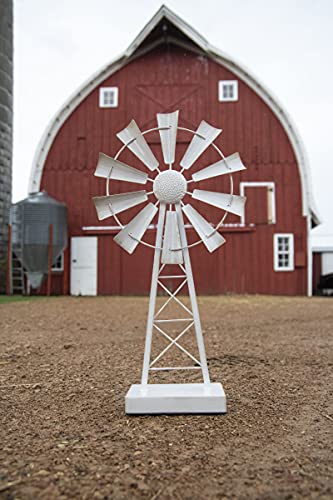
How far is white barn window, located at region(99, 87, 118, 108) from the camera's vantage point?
17750 millimetres

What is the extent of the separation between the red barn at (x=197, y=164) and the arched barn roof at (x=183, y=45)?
0.04 metres

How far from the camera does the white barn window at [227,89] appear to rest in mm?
17594

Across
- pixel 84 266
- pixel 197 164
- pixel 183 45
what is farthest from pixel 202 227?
pixel 183 45

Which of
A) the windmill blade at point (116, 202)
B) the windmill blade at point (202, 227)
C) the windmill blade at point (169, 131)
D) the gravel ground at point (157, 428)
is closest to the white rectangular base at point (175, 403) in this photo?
the gravel ground at point (157, 428)

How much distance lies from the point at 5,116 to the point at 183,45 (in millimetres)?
7339

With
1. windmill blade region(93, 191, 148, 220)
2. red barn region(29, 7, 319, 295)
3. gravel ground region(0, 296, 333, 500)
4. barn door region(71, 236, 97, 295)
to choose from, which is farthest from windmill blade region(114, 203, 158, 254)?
barn door region(71, 236, 97, 295)

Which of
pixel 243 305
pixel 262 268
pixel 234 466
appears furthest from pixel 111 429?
pixel 262 268

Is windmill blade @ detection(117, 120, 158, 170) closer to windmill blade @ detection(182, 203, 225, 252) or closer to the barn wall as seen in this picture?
windmill blade @ detection(182, 203, 225, 252)

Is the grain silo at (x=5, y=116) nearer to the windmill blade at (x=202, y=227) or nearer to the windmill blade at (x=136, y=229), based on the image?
the windmill blade at (x=136, y=229)

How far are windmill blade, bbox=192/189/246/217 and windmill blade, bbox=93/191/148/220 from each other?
53 centimetres

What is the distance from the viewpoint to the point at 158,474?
9.14ft

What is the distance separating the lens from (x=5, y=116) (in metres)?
17.9

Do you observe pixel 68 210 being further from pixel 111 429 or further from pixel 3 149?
pixel 111 429

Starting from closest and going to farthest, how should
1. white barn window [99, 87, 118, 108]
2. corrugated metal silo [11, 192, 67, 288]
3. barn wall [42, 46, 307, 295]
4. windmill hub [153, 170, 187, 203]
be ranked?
windmill hub [153, 170, 187, 203] → corrugated metal silo [11, 192, 67, 288] → barn wall [42, 46, 307, 295] → white barn window [99, 87, 118, 108]
